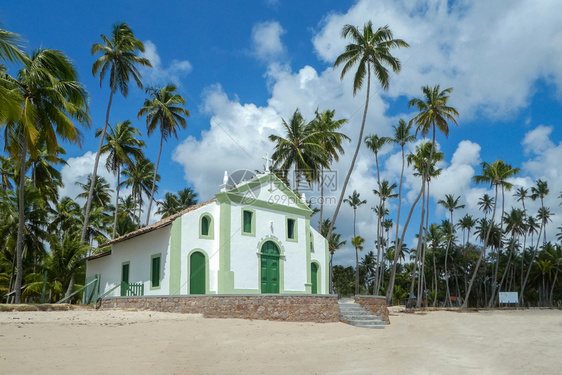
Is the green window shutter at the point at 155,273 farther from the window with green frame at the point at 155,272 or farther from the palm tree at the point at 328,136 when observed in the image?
the palm tree at the point at 328,136

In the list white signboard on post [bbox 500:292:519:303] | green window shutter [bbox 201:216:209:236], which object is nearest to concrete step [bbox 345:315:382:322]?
green window shutter [bbox 201:216:209:236]

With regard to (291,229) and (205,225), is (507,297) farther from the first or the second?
(205,225)

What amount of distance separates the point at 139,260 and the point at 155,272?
1.78 meters

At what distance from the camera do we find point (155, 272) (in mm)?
22016

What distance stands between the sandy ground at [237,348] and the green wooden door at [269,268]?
23.3 ft

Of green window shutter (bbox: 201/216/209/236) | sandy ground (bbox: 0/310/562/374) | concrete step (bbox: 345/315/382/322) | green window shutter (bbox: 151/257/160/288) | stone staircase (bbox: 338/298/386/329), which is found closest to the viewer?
sandy ground (bbox: 0/310/562/374)

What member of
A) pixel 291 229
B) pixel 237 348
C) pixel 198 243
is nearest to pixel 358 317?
pixel 291 229

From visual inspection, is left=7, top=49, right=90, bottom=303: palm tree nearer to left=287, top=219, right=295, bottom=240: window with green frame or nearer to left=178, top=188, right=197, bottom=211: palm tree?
left=287, top=219, right=295, bottom=240: window with green frame

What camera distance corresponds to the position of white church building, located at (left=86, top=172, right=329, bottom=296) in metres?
21.5

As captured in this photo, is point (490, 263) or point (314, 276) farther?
point (490, 263)

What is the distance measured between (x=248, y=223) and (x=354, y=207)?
41.5 meters

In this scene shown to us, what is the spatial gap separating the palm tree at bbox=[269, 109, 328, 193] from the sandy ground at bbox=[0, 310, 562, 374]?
57.6 ft

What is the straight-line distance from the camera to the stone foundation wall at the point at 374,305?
2033 centimetres

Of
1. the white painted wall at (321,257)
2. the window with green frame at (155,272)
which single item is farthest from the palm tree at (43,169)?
the white painted wall at (321,257)
